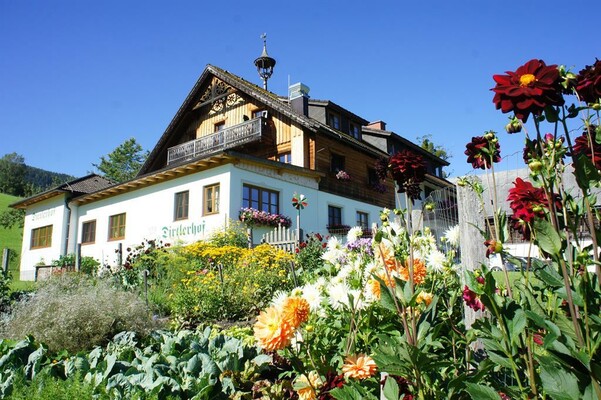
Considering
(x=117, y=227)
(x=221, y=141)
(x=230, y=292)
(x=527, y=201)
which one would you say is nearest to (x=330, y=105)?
(x=221, y=141)

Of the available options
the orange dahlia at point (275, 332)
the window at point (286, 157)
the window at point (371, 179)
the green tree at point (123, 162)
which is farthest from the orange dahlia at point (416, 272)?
the green tree at point (123, 162)

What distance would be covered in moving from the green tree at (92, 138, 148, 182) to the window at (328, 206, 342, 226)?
25.6 m

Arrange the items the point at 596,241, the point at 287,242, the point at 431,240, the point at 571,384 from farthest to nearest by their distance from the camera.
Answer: the point at 287,242 < the point at 431,240 < the point at 596,241 < the point at 571,384

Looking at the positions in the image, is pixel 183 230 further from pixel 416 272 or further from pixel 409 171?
pixel 409 171

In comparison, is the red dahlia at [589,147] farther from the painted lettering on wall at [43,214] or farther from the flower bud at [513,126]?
the painted lettering on wall at [43,214]

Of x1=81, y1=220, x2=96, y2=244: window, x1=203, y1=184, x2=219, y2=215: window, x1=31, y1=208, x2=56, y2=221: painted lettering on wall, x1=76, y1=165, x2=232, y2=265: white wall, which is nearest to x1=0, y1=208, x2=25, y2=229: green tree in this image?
x1=31, y1=208, x2=56, y2=221: painted lettering on wall

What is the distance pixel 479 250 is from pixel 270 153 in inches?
650

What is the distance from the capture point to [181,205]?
15844 mm

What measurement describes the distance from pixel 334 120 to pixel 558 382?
1998cm

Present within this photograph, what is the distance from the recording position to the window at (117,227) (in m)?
18.0

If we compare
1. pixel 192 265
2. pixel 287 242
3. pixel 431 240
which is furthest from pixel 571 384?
pixel 287 242

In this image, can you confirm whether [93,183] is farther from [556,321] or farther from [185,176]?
[556,321]

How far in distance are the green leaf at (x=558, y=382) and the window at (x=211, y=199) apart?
13.6 m

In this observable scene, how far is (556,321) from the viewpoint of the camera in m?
1.36
